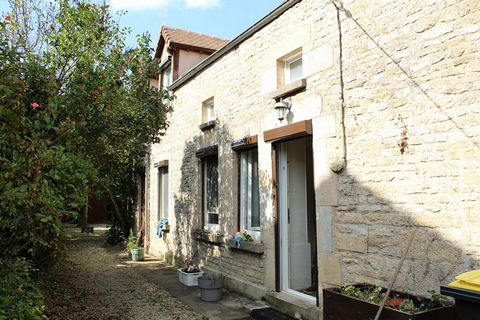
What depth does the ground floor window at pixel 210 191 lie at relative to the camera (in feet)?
26.2

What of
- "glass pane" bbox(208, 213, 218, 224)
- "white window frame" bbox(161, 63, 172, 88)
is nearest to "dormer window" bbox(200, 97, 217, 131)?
"glass pane" bbox(208, 213, 218, 224)

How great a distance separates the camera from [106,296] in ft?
21.5

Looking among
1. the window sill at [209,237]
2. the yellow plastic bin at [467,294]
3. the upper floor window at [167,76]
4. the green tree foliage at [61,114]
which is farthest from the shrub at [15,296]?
the upper floor window at [167,76]

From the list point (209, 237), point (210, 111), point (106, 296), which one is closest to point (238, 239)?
point (209, 237)

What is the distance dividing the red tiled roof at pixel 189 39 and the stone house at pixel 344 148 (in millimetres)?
2855

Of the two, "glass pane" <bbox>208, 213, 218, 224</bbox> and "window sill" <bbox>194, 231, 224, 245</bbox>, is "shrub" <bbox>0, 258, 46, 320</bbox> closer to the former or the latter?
"window sill" <bbox>194, 231, 224, 245</bbox>

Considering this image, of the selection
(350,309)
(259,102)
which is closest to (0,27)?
(259,102)

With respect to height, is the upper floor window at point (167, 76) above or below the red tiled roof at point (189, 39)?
below

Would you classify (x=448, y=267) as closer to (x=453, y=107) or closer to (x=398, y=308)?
(x=398, y=308)

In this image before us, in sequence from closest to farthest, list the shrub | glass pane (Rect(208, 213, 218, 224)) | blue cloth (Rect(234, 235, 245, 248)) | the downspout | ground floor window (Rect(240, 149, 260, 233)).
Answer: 1. the shrub
2. the downspout
3. blue cloth (Rect(234, 235, 245, 248))
4. ground floor window (Rect(240, 149, 260, 233))
5. glass pane (Rect(208, 213, 218, 224))

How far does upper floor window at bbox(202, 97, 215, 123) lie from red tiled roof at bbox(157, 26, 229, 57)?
115 inches

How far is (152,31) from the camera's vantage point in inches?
305

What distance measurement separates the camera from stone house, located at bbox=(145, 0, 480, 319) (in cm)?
347

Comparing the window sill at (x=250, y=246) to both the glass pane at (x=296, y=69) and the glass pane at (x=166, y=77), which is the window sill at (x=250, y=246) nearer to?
the glass pane at (x=296, y=69)
